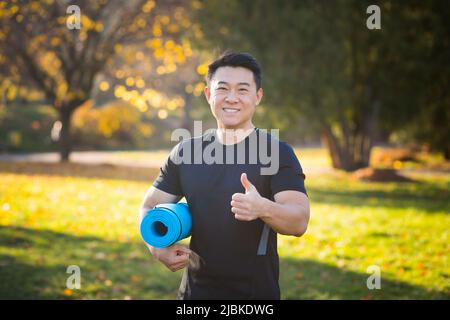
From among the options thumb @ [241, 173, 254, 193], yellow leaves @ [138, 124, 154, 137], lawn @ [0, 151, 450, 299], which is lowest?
lawn @ [0, 151, 450, 299]

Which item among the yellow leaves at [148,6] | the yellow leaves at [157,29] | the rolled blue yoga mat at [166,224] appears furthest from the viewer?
the yellow leaves at [157,29]

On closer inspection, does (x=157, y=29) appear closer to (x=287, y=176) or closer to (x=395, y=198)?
(x=395, y=198)

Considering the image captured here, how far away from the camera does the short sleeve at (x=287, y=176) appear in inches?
102

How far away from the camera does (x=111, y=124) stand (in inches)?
902

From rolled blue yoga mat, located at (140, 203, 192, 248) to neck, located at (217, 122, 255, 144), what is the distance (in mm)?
436

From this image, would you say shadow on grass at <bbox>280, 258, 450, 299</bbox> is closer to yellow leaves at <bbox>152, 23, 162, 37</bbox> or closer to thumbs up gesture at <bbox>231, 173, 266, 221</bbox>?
thumbs up gesture at <bbox>231, 173, 266, 221</bbox>

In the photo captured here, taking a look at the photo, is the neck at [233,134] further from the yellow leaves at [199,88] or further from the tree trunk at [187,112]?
the tree trunk at [187,112]

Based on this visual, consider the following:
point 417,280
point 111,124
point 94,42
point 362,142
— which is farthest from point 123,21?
point 417,280

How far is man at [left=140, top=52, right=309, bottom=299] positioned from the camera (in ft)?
8.57

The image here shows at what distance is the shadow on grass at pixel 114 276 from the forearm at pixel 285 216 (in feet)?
10.6

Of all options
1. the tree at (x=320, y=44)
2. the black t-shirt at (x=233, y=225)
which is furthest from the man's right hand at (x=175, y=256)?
the tree at (x=320, y=44)

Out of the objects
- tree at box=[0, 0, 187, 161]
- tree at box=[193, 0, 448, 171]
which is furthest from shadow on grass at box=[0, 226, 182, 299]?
tree at box=[0, 0, 187, 161]

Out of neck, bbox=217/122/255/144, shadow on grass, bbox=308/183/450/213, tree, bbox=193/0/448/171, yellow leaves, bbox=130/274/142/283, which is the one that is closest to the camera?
neck, bbox=217/122/255/144

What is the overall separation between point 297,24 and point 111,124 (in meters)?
10.7
